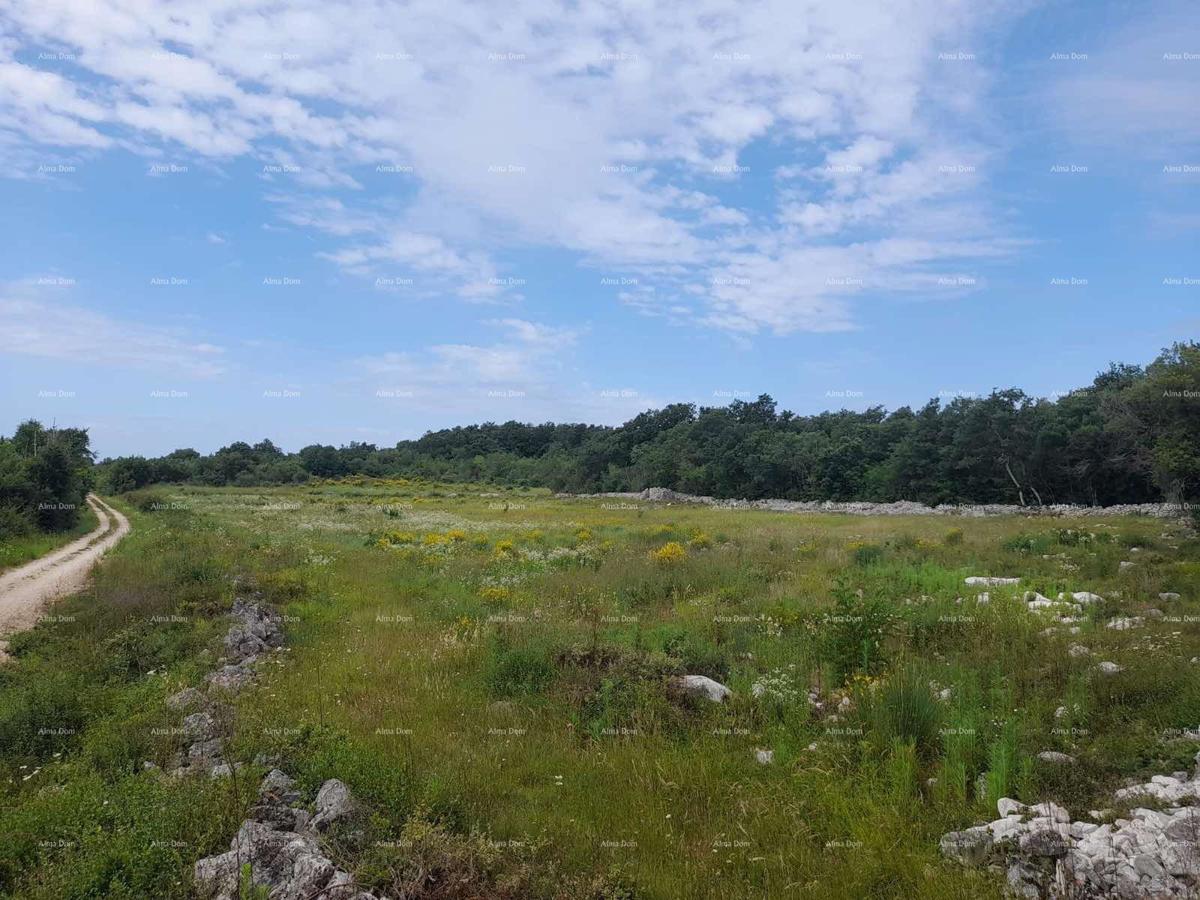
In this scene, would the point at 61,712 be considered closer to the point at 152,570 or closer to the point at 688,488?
the point at 152,570

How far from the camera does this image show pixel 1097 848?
4551 millimetres

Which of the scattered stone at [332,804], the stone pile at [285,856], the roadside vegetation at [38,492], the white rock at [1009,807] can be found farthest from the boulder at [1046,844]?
the roadside vegetation at [38,492]

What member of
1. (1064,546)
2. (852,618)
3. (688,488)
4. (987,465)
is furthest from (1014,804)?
(688,488)

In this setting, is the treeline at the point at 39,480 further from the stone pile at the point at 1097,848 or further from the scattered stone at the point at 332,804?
the stone pile at the point at 1097,848

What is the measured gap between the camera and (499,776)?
258 inches

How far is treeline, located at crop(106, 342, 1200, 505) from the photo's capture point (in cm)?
2820

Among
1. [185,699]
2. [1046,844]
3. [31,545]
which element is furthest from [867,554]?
[31,545]

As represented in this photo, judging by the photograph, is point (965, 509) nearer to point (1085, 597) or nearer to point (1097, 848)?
point (1085, 597)

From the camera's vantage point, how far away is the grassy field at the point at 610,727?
16.7 ft

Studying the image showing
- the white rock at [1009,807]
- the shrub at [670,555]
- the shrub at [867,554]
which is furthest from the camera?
the shrub at [670,555]

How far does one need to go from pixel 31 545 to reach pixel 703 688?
25019mm

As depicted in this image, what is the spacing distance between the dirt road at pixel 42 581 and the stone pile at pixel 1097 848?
44.4 feet

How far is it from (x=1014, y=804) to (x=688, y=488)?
73.4 metres

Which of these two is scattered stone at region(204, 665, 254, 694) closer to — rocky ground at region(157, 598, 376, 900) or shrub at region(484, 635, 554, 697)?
rocky ground at region(157, 598, 376, 900)
